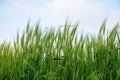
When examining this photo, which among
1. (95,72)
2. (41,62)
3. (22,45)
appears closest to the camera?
(95,72)

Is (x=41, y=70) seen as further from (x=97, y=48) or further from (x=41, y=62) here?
(x=97, y=48)

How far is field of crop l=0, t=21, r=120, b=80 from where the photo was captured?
2.49m

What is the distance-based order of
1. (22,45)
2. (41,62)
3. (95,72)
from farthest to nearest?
(22,45), (41,62), (95,72)

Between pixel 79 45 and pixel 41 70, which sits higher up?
pixel 79 45

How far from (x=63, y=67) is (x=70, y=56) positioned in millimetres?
141

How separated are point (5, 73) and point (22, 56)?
24cm

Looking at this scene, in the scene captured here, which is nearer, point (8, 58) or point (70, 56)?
point (70, 56)

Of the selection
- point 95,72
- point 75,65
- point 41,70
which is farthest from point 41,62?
point 95,72

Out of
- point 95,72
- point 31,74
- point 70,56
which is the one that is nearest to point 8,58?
point 31,74

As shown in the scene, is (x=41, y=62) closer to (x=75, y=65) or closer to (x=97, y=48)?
(x=75, y=65)

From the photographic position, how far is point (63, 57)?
2.64 meters

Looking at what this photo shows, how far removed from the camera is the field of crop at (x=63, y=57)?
2.49 meters

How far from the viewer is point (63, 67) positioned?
2.51 meters

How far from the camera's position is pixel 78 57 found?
2.66 metres
